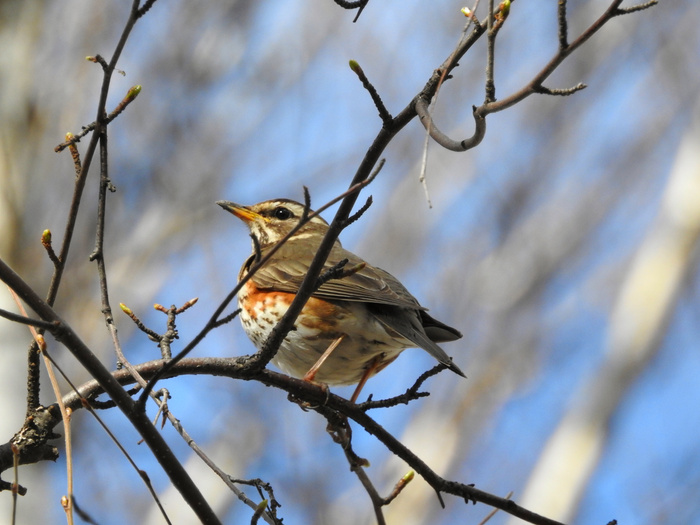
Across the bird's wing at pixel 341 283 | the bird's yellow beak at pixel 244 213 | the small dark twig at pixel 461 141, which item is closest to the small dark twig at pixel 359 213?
the small dark twig at pixel 461 141

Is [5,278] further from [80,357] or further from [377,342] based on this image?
[377,342]

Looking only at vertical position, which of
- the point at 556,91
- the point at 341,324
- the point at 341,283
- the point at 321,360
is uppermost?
the point at 341,283

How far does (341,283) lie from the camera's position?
438 cm

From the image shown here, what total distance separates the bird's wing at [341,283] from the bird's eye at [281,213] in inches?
28.0

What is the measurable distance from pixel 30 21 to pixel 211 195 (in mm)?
2726

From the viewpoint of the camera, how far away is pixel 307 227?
6180mm

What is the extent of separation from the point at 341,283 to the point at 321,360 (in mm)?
463

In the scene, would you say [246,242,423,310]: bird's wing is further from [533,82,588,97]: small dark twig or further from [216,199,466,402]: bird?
[533,82,588,97]: small dark twig

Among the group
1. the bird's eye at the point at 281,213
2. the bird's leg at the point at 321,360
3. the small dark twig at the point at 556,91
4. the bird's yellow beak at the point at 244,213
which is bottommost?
the small dark twig at the point at 556,91

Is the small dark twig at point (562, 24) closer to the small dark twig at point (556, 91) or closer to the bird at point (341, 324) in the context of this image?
the small dark twig at point (556, 91)

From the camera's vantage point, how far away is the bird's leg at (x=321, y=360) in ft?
13.5

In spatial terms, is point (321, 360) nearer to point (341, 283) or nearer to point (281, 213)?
point (341, 283)

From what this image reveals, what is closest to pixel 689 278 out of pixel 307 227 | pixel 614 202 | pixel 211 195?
pixel 614 202

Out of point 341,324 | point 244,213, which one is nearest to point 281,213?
point 244,213
